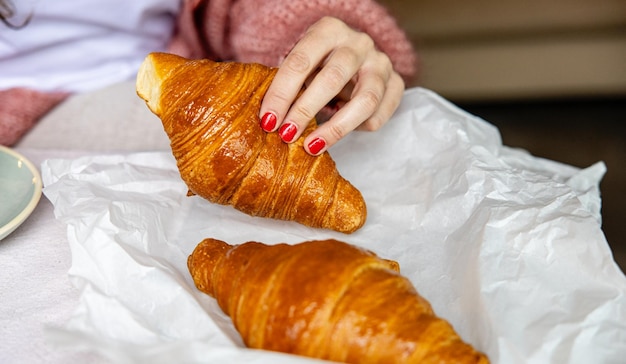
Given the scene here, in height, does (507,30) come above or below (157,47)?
above

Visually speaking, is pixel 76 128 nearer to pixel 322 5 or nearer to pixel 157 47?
pixel 157 47

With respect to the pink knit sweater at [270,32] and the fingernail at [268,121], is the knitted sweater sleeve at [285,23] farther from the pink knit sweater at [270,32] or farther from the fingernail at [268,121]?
the fingernail at [268,121]

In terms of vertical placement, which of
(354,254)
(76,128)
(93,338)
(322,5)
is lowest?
(76,128)

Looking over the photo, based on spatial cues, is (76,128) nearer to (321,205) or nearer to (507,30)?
(321,205)

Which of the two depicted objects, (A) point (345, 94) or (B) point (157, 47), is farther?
(B) point (157, 47)

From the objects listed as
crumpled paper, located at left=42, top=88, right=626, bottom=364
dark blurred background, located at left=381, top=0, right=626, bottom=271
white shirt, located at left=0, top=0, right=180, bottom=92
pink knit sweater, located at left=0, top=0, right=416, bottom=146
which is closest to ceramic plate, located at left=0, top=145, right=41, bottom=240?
crumpled paper, located at left=42, top=88, right=626, bottom=364

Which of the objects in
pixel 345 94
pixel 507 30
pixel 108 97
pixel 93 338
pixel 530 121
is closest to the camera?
pixel 93 338

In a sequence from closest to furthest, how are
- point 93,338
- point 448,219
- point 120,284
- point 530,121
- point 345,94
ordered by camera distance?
1. point 93,338
2. point 120,284
3. point 448,219
4. point 345,94
5. point 530,121

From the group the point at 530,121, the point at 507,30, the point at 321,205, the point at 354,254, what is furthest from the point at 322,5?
the point at 530,121
